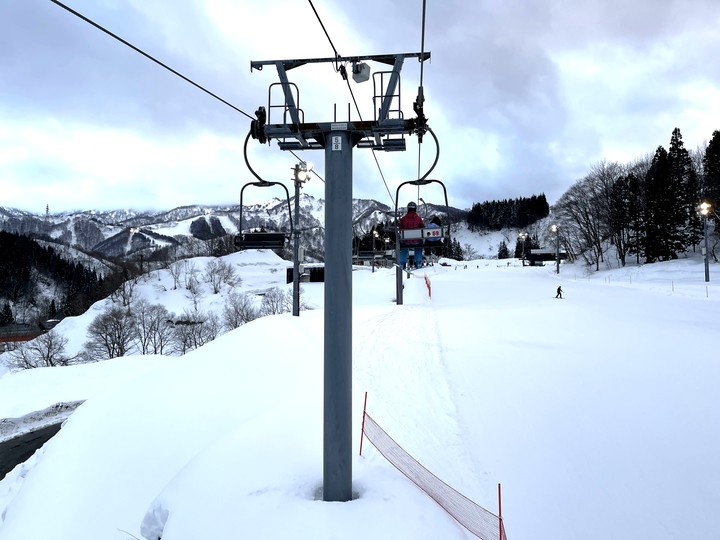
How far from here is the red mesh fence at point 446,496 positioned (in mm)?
4363

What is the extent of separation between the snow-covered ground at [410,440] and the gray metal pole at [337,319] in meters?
0.46

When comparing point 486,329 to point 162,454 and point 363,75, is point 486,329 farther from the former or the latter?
point 363,75

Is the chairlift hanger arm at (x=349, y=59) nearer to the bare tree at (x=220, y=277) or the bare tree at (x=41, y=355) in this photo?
the bare tree at (x=41, y=355)

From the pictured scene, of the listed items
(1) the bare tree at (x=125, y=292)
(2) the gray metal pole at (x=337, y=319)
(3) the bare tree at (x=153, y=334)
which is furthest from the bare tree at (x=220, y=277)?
(2) the gray metal pole at (x=337, y=319)

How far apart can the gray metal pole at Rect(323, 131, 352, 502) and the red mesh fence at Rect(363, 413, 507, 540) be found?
4.32 feet

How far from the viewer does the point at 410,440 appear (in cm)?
686

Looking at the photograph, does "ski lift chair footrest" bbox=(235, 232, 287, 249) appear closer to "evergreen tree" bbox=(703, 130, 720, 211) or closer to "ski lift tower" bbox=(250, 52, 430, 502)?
"ski lift tower" bbox=(250, 52, 430, 502)

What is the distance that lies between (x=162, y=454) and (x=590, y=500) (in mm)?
7595

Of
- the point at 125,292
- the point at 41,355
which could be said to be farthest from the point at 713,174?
the point at 125,292

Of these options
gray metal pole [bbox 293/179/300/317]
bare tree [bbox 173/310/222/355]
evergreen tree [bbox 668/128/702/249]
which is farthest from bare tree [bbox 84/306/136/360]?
evergreen tree [bbox 668/128/702/249]

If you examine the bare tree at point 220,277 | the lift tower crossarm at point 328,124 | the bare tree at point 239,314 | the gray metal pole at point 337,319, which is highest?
the lift tower crossarm at point 328,124

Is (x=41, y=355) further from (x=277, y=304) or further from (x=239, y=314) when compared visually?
(x=277, y=304)

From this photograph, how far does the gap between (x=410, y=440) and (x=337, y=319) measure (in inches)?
152

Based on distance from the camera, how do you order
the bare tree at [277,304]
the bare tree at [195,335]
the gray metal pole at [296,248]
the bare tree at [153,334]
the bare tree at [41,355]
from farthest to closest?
the bare tree at [277,304]
the bare tree at [195,335]
the bare tree at [153,334]
the bare tree at [41,355]
the gray metal pole at [296,248]
